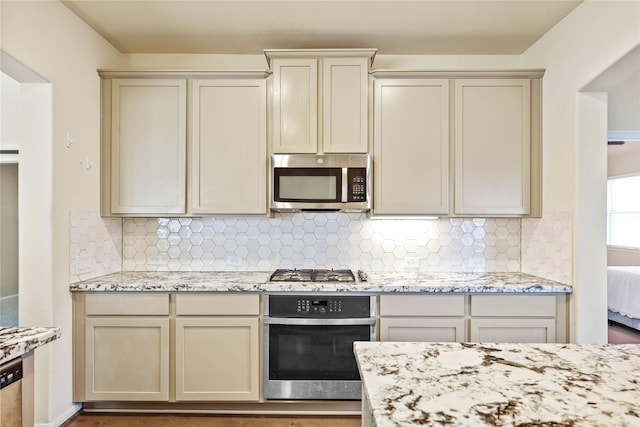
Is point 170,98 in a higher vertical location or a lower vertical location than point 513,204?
higher

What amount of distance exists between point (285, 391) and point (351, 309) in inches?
26.6

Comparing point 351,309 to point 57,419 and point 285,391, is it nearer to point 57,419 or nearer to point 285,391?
point 285,391

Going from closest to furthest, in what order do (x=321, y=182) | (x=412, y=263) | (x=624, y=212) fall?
(x=321, y=182) → (x=412, y=263) → (x=624, y=212)

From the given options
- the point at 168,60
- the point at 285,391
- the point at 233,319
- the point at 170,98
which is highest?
the point at 168,60

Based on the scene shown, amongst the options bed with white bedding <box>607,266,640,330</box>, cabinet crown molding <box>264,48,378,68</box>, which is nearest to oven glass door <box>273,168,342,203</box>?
cabinet crown molding <box>264,48,378,68</box>

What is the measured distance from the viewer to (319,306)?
226cm

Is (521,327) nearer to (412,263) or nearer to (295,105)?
(412,263)

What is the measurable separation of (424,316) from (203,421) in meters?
1.57

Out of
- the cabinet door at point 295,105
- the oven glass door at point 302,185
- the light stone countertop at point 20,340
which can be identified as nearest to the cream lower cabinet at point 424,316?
the oven glass door at point 302,185

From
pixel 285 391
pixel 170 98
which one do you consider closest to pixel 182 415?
pixel 285 391

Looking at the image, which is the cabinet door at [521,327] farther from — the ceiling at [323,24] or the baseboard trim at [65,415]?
the baseboard trim at [65,415]

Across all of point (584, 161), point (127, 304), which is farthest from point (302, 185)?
point (584, 161)

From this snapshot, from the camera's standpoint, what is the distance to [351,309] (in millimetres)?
2264

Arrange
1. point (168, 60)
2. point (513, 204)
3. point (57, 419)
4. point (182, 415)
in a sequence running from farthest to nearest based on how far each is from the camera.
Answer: point (168, 60) < point (513, 204) < point (182, 415) < point (57, 419)
